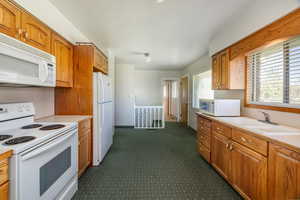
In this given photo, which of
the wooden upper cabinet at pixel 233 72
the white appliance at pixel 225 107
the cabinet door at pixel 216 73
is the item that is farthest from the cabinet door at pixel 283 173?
the cabinet door at pixel 216 73

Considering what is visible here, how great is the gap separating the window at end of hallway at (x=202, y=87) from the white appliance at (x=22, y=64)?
3.89 meters

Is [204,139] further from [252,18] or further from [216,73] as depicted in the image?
[252,18]

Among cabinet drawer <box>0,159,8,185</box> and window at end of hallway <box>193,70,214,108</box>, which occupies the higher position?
window at end of hallway <box>193,70,214,108</box>

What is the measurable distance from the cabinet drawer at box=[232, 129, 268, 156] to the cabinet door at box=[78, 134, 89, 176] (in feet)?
7.21

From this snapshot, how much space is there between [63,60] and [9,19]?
86 centimetres

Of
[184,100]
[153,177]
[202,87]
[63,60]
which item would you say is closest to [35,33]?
[63,60]

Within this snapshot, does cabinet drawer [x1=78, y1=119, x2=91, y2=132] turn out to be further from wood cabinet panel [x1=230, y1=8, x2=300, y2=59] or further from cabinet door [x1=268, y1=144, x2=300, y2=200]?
wood cabinet panel [x1=230, y1=8, x2=300, y2=59]

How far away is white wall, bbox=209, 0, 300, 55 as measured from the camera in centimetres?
154

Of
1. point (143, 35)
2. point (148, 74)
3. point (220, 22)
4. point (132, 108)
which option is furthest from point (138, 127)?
point (220, 22)

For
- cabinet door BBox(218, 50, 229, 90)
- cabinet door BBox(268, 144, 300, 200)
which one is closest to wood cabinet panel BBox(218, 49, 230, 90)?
cabinet door BBox(218, 50, 229, 90)

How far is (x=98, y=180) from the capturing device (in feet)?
6.88

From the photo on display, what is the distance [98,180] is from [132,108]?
A: 133 inches

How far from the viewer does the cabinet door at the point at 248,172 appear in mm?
1399

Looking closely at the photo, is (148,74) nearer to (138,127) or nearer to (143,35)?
(138,127)
